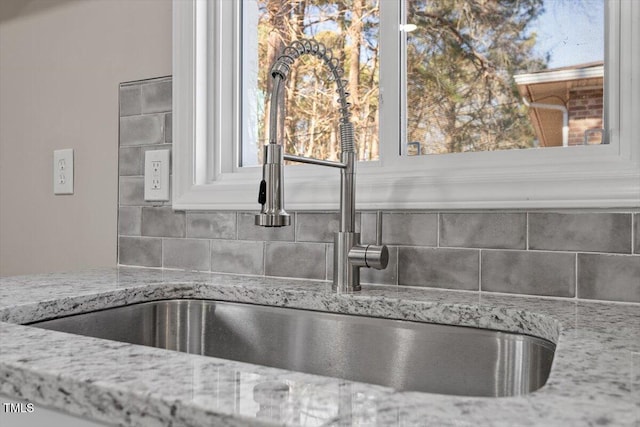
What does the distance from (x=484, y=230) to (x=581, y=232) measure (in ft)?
0.57

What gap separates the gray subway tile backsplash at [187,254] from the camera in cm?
146

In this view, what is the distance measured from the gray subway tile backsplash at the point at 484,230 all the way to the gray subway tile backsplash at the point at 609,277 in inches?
4.6

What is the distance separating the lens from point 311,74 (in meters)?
1.46

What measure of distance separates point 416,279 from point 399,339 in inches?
7.8

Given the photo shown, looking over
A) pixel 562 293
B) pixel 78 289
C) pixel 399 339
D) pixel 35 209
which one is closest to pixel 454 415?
pixel 399 339

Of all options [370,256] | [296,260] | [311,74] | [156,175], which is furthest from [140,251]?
[370,256]

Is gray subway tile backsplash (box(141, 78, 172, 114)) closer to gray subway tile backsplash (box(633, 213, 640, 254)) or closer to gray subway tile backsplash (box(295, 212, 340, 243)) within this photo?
gray subway tile backsplash (box(295, 212, 340, 243))

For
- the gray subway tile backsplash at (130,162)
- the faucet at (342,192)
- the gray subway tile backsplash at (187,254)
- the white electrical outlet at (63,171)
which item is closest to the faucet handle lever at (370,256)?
the faucet at (342,192)

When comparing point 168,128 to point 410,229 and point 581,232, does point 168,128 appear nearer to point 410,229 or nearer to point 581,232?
point 410,229

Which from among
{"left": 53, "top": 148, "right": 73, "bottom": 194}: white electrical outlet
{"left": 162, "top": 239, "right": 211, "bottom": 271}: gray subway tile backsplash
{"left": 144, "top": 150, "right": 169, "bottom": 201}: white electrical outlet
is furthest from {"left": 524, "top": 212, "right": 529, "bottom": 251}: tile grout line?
{"left": 53, "top": 148, "right": 73, "bottom": 194}: white electrical outlet

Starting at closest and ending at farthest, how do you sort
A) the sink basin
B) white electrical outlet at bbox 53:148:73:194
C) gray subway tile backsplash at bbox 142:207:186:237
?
the sink basin < gray subway tile backsplash at bbox 142:207:186:237 < white electrical outlet at bbox 53:148:73:194

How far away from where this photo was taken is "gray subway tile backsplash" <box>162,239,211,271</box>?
146 centimetres

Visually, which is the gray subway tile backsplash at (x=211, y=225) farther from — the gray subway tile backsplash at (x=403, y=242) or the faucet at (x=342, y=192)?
the faucet at (x=342, y=192)

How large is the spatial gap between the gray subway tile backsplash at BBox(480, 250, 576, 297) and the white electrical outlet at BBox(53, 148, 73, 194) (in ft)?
4.14
